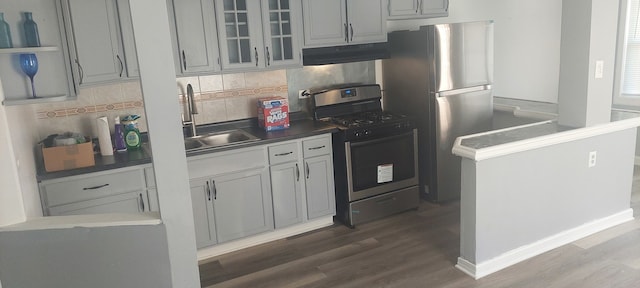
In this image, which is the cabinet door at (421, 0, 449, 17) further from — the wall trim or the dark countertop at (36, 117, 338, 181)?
the wall trim

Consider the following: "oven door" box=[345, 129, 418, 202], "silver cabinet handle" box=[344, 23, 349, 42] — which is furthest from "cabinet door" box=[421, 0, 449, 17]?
"oven door" box=[345, 129, 418, 202]

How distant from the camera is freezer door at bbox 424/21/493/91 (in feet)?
13.3

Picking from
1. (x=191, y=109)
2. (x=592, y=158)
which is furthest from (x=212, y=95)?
(x=592, y=158)

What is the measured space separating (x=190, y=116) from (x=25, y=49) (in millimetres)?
1393

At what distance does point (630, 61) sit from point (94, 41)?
5.21m

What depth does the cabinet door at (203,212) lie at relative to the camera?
335 centimetres

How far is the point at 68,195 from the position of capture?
9.71 feet

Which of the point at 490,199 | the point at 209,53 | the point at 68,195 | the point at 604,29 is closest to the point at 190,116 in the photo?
the point at 209,53

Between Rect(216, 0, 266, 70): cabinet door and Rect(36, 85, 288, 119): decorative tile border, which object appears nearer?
Rect(36, 85, 288, 119): decorative tile border

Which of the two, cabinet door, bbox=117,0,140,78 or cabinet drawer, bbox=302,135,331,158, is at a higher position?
cabinet door, bbox=117,0,140,78

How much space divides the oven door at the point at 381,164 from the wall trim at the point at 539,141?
2.91 ft

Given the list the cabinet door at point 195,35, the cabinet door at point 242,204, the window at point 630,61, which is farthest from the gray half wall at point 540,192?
the cabinet door at point 195,35

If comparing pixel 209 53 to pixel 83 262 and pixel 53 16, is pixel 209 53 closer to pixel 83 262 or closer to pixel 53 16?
pixel 53 16

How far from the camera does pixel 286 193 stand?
146 inches
